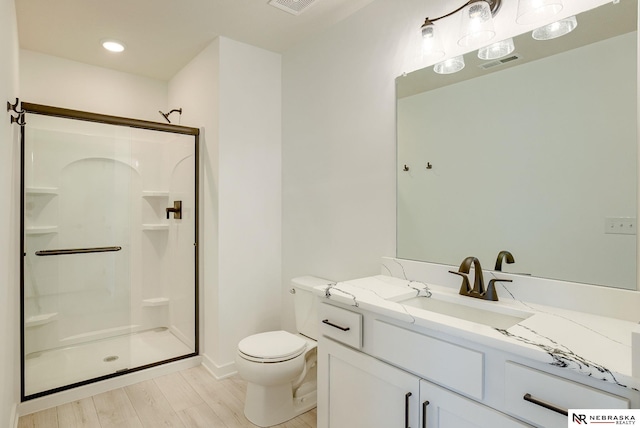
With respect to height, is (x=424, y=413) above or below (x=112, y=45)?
below

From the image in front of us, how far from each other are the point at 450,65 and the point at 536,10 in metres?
0.42

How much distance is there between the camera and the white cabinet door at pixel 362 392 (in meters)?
1.32

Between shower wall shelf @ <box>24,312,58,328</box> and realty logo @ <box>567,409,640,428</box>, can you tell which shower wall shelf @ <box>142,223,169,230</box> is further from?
realty logo @ <box>567,409,640,428</box>

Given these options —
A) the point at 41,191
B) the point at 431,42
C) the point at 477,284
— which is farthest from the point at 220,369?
the point at 431,42

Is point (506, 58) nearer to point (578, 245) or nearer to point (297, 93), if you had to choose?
point (578, 245)

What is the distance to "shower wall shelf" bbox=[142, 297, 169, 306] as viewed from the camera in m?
2.98

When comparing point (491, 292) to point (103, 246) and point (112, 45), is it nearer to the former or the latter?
point (103, 246)

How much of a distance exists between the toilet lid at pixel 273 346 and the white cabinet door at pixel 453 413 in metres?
0.93

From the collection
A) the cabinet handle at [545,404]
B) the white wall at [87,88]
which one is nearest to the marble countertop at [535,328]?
the cabinet handle at [545,404]

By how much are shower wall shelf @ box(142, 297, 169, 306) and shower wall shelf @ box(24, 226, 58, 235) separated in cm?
89

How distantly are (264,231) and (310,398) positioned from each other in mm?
1252

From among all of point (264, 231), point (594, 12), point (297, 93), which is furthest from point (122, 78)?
point (594, 12)

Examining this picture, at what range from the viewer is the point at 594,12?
1.33 m

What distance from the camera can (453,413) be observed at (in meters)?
1.18
